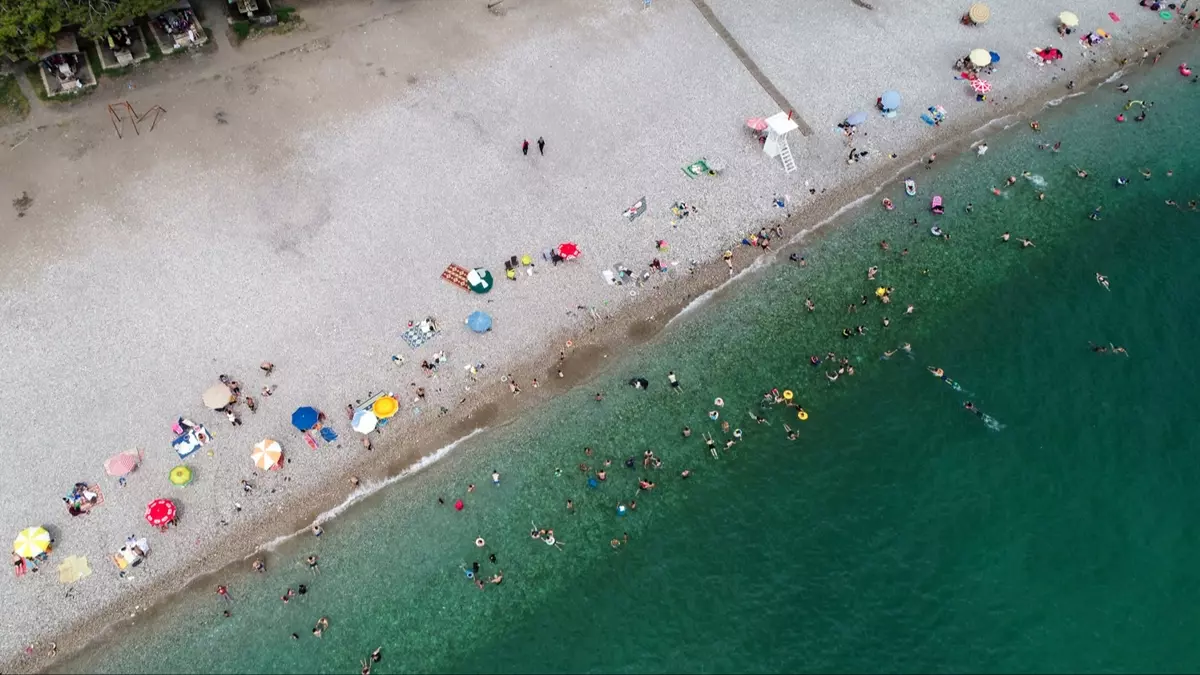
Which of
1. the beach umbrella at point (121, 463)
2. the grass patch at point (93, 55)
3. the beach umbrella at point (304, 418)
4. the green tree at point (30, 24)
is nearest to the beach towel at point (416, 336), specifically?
the beach umbrella at point (304, 418)

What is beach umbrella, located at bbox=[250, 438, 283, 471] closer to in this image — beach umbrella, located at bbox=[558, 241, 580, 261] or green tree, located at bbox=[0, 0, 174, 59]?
beach umbrella, located at bbox=[558, 241, 580, 261]

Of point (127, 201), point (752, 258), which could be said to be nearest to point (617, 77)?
point (752, 258)

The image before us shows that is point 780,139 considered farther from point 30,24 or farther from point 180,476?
point 30,24

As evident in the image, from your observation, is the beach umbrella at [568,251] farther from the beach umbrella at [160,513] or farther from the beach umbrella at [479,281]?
the beach umbrella at [160,513]

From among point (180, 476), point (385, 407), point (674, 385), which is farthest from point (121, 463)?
point (674, 385)

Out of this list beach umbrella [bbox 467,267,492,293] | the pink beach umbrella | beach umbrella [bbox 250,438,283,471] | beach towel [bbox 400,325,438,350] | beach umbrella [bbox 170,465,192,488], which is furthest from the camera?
the pink beach umbrella

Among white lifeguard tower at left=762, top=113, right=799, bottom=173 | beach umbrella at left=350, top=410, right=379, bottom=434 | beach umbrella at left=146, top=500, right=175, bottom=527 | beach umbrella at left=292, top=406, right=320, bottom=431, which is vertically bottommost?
beach umbrella at left=146, top=500, right=175, bottom=527

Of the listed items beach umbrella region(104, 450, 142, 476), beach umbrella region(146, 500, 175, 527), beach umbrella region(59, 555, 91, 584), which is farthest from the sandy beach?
beach umbrella region(146, 500, 175, 527)

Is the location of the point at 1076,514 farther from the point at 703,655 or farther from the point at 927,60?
the point at 927,60
